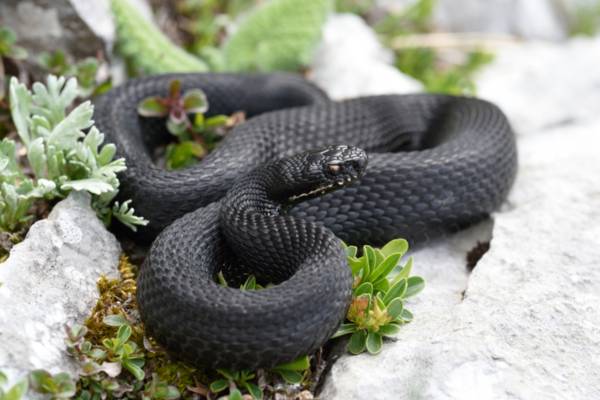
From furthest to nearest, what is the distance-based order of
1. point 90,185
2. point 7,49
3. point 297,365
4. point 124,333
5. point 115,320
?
point 7,49 < point 90,185 < point 115,320 < point 124,333 < point 297,365

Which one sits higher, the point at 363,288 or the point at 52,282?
the point at 52,282

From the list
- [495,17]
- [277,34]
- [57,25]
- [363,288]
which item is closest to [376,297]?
[363,288]

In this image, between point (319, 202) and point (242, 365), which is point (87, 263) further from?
point (319, 202)

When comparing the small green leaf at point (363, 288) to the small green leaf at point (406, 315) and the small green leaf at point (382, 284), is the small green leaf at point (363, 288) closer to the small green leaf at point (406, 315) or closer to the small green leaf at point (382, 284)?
the small green leaf at point (382, 284)

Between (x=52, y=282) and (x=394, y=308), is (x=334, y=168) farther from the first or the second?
(x=52, y=282)

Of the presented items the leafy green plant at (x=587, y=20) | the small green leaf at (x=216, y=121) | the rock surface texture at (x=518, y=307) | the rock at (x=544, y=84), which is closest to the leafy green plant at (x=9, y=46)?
the small green leaf at (x=216, y=121)

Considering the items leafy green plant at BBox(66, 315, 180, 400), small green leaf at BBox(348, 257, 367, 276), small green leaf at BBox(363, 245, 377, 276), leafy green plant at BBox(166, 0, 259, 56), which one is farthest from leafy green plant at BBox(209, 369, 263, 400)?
leafy green plant at BBox(166, 0, 259, 56)
